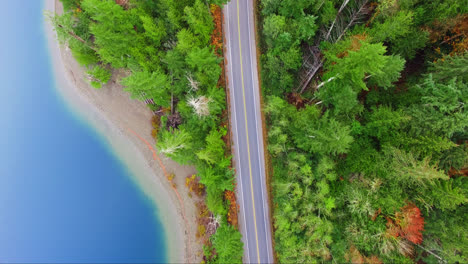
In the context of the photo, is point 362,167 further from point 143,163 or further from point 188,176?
point 143,163

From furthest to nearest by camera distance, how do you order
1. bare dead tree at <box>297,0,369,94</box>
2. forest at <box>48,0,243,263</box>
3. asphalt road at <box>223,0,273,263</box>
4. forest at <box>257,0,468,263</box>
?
asphalt road at <box>223,0,273,263</box>, forest at <box>48,0,243,263</box>, bare dead tree at <box>297,0,369,94</box>, forest at <box>257,0,468,263</box>

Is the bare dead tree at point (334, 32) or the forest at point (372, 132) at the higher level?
the bare dead tree at point (334, 32)

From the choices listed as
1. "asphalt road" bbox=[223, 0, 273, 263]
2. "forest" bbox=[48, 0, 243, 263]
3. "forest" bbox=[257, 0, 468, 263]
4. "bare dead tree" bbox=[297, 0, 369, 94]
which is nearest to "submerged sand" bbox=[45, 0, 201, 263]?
"forest" bbox=[48, 0, 243, 263]

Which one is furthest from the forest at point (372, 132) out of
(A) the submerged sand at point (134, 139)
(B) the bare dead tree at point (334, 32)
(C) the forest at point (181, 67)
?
(A) the submerged sand at point (134, 139)

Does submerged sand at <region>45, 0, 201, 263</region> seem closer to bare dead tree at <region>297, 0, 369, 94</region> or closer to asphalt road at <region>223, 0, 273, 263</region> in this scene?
asphalt road at <region>223, 0, 273, 263</region>

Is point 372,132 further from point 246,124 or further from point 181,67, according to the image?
point 181,67

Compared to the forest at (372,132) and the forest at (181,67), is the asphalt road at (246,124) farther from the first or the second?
the forest at (372,132)
